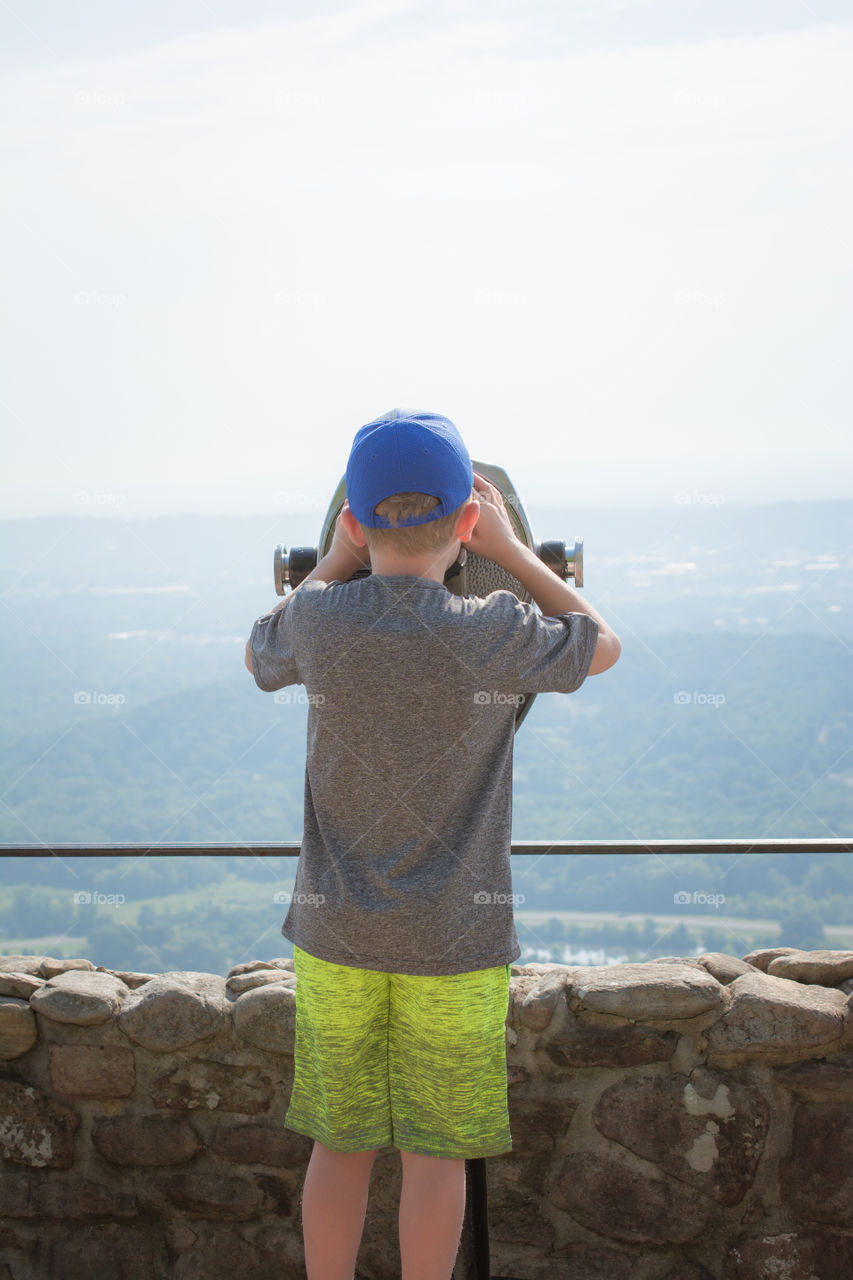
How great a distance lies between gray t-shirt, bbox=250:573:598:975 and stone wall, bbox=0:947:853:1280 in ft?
2.19

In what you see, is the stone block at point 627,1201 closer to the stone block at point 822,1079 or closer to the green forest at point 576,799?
the stone block at point 822,1079

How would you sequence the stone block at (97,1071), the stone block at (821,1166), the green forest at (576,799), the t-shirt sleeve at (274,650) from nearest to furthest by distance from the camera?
the t-shirt sleeve at (274,650), the stone block at (821,1166), the stone block at (97,1071), the green forest at (576,799)

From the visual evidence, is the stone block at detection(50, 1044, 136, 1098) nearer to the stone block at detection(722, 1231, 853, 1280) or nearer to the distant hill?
the stone block at detection(722, 1231, 853, 1280)

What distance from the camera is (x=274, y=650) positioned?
50.3 inches

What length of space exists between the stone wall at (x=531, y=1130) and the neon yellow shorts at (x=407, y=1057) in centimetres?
54

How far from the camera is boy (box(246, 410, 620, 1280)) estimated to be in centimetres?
116

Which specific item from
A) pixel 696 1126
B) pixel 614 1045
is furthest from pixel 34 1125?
pixel 696 1126

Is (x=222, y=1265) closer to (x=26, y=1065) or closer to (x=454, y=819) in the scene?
(x=26, y=1065)

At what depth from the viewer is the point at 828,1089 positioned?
1.71m

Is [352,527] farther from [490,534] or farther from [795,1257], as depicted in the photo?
[795,1257]

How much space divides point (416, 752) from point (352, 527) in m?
0.31

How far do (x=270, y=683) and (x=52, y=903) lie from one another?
2962 cm

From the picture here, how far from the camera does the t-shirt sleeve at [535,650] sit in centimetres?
116

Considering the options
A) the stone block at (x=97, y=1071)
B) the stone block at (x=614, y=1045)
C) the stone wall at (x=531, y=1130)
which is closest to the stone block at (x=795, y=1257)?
the stone wall at (x=531, y=1130)
